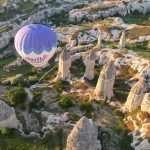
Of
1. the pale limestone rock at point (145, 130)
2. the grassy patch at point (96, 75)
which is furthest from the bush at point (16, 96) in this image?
the pale limestone rock at point (145, 130)

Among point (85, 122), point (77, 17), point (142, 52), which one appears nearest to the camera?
point (85, 122)

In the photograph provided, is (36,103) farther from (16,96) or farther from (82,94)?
(82,94)

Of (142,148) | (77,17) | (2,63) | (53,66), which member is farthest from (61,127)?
(77,17)

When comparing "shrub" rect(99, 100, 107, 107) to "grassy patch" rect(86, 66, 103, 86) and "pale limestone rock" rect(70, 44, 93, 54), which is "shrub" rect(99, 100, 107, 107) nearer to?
"grassy patch" rect(86, 66, 103, 86)

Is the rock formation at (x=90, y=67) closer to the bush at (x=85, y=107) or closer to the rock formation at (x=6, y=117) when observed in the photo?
the bush at (x=85, y=107)

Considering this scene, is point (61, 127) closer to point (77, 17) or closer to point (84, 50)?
point (84, 50)

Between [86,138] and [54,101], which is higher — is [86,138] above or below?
above

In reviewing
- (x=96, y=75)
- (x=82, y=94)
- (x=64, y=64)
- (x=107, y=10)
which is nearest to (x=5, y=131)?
(x=82, y=94)
